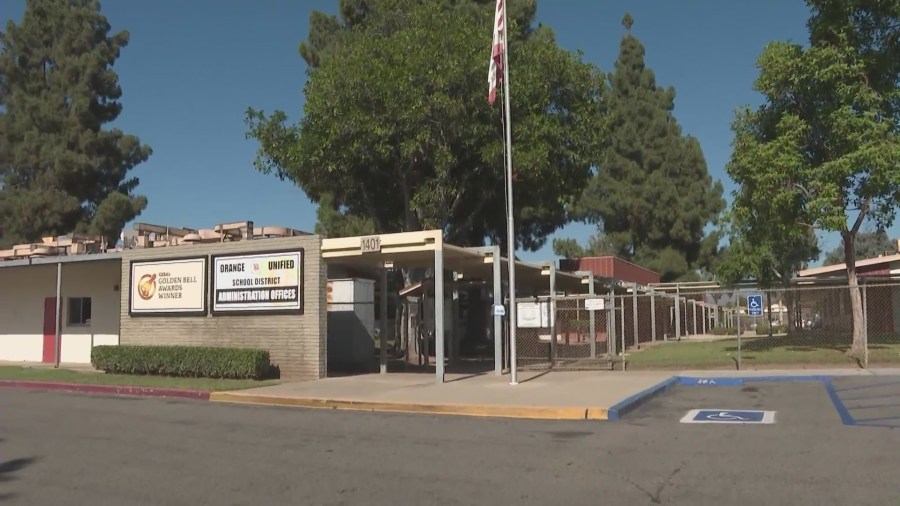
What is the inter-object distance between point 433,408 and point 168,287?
11235mm

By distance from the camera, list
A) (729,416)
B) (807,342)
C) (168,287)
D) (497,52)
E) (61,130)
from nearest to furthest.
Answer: (729,416) → (497,52) → (168,287) → (807,342) → (61,130)

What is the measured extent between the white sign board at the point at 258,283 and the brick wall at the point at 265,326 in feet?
0.60

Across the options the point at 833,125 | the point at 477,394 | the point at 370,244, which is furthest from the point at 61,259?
the point at 833,125

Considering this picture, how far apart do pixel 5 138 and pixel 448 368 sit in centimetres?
3377

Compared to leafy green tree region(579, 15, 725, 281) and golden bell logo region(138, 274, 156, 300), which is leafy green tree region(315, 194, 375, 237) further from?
leafy green tree region(579, 15, 725, 281)

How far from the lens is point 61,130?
43.2 m

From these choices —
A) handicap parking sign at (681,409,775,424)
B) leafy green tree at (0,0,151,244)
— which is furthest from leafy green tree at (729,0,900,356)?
leafy green tree at (0,0,151,244)

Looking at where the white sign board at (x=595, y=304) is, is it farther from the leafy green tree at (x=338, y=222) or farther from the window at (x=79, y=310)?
the window at (x=79, y=310)

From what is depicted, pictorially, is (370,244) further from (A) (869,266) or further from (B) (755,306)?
(A) (869,266)

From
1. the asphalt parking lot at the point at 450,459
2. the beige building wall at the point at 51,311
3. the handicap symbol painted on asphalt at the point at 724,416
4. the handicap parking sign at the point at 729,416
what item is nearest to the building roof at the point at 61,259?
the beige building wall at the point at 51,311

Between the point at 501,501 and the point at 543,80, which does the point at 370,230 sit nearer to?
the point at 543,80

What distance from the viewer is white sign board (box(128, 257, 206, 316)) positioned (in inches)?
829

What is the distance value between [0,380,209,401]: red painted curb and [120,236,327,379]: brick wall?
3.00m

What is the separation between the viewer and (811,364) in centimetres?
1869
